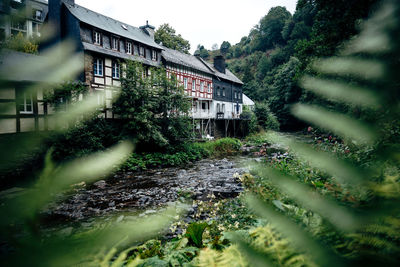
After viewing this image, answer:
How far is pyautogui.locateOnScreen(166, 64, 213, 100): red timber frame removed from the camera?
2277 cm

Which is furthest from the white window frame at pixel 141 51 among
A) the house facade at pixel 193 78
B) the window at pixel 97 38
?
the window at pixel 97 38

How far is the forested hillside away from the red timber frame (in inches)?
368

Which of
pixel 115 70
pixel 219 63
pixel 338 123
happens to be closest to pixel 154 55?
pixel 115 70

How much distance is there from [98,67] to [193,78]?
12013 mm

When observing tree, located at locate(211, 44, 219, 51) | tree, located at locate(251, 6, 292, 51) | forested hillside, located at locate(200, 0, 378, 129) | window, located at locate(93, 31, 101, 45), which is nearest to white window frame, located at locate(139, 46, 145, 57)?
window, located at locate(93, 31, 101, 45)

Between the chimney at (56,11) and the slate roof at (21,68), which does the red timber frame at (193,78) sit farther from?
the slate roof at (21,68)

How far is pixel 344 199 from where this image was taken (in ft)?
2.08

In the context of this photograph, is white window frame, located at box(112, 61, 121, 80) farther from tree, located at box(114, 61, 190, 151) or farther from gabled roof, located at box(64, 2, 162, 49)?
gabled roof, located at box(64, 2, 162, 49)

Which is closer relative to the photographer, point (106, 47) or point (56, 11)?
point (56, 11)

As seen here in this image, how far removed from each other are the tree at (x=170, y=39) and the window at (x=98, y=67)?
63.4 ft

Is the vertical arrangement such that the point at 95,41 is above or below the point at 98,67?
above

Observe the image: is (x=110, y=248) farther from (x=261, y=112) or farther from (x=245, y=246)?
(x=261, y=112)

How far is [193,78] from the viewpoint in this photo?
25.5 metres

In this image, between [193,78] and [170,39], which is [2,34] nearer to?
[193,78]
